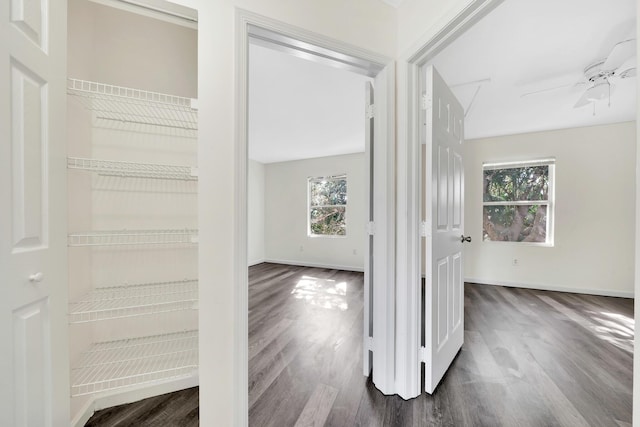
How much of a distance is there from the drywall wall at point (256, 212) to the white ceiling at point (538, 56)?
14.4ft

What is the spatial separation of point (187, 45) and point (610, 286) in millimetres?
5825

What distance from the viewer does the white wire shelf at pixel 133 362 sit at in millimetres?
1203

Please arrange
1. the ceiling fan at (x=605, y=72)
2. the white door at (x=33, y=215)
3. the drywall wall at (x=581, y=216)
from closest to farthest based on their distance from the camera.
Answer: the white door at (x=33, y=215), the ceiling fan at (x=605, y=72), the drywall wall at (x=581, y=216)

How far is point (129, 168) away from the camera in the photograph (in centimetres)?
131

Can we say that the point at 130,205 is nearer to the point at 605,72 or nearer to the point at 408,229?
the point at 408,229

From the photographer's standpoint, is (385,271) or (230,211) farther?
(385,271)

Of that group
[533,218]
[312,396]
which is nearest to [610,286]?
[533,218]

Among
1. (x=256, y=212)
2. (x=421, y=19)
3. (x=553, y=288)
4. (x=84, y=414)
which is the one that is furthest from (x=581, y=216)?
(x=256, y=212)

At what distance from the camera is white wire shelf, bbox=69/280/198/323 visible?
1176mm

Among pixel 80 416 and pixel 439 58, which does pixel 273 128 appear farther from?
pixel 80 416

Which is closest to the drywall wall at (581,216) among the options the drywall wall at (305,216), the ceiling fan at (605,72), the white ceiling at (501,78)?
the white ceiling at (501,78)

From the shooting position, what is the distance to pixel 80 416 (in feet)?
4.15

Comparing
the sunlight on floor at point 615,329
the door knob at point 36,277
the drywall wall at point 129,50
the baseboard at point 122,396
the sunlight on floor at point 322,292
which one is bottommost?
the sunlight on floor at point 322,292

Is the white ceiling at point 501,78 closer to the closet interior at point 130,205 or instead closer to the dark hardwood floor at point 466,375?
the closet interior at point 130,205
